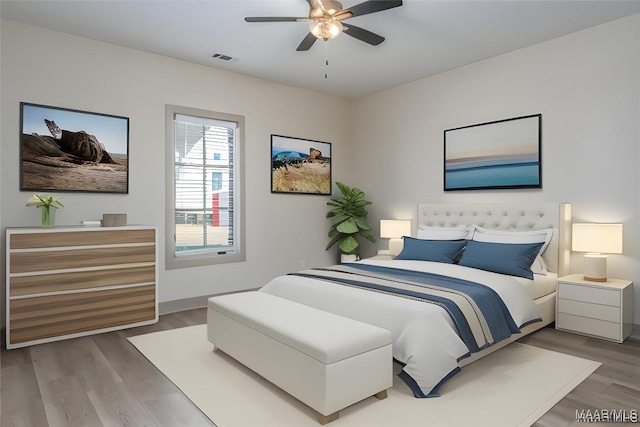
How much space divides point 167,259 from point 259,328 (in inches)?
91.8

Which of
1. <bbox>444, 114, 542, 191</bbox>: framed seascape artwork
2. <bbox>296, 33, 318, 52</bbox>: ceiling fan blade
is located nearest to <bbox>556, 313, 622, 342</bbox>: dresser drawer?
<bbox>444, 114, 542, 191</bbox>: framed seascape artwork

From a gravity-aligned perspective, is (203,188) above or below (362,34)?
below

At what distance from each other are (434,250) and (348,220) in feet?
5.85

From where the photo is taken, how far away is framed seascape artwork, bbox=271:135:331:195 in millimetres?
5363

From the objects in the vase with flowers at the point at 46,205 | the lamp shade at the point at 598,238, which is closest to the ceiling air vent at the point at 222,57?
the vase with flowers at the point at 46,205

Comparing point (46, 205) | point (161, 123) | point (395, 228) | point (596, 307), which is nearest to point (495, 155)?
point (395, 228)

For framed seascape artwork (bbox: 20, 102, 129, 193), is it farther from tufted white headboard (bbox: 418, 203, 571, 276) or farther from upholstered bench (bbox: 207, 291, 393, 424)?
tufted white headboard (bbox: 418, 203, 571, 276)

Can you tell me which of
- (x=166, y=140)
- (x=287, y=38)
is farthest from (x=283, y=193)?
(x=287, y=38)

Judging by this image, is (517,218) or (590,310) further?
(517,218)

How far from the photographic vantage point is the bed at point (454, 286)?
242 cm

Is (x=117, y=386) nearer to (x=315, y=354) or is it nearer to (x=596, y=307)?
(x=315, y=354)

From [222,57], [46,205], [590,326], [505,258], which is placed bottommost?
[590,326]

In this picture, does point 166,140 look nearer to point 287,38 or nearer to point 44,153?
point 44,153

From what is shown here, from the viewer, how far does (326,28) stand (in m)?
3.04
